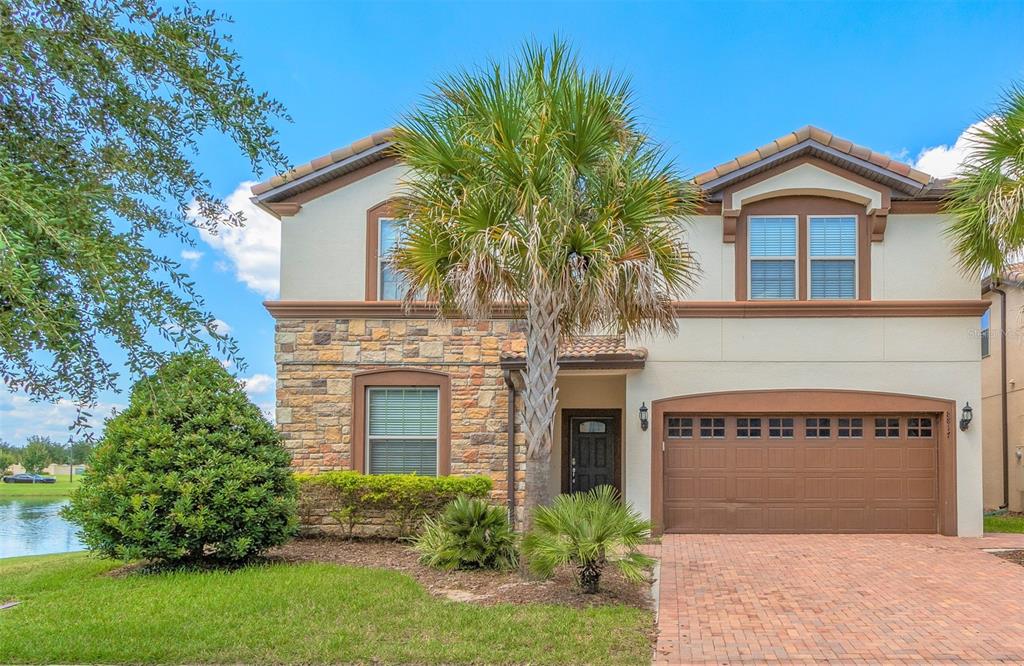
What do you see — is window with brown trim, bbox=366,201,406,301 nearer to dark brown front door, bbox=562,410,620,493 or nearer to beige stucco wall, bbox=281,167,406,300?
beige stucco wall, bbox=281,167,406,300

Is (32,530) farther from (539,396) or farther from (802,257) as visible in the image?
(802,257)

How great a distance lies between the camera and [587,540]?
858cm

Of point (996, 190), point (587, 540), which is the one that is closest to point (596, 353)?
point (587, 540)

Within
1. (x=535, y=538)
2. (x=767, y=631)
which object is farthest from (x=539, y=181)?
(x=767, y=631)

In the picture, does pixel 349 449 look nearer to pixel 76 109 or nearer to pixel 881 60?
pixel 76 109

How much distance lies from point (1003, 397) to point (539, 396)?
1472 centimetres

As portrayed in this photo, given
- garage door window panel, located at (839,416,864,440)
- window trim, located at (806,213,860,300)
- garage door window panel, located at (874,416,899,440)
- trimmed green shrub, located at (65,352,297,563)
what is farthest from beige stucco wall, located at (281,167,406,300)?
garage door window panel, located at (874,416,899,440)

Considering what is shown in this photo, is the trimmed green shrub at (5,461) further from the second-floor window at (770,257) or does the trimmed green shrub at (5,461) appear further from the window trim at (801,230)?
the second-floor window at (770,257)

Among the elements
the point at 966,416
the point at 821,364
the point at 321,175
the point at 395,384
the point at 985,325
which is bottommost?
the point at 966,416

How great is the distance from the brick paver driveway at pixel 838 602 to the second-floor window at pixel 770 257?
4.40 metres

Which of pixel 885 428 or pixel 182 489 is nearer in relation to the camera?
pixel 182 489

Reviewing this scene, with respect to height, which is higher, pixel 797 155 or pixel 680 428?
pixel 797 155

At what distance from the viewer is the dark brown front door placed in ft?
51.5

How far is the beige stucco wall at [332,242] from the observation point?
14.0 m
